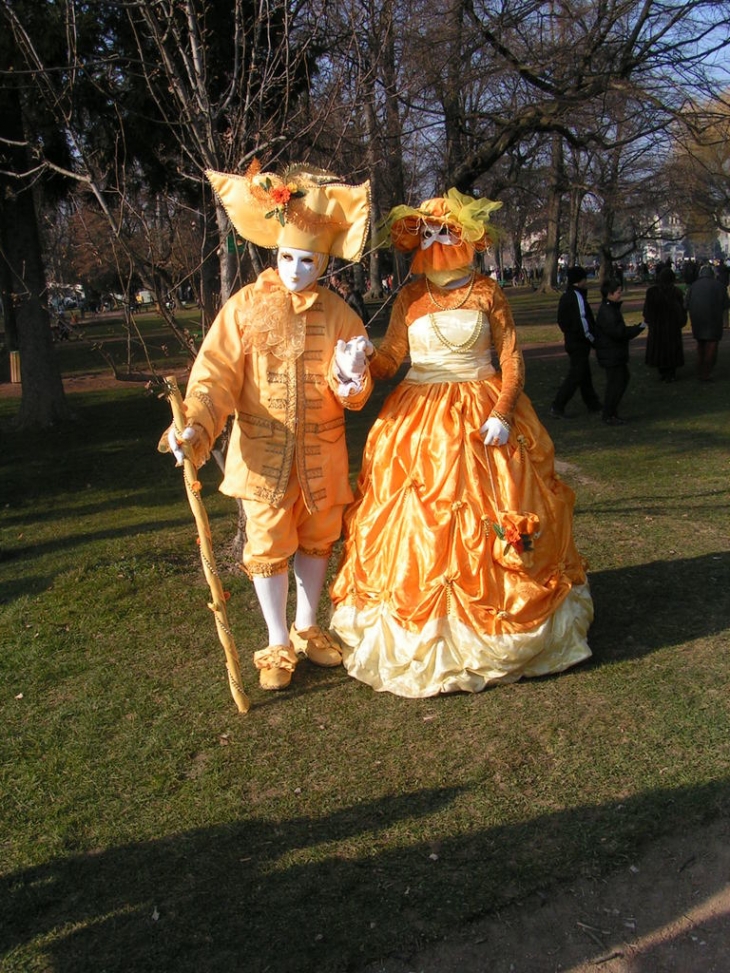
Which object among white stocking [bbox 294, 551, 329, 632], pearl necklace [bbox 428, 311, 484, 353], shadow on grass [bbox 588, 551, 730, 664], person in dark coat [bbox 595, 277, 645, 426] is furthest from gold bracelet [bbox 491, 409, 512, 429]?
person in dark coat [bbox 595, 277, 645, 426]

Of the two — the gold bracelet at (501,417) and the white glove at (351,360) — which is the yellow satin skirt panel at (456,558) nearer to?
the gold bracelet at (501,417)

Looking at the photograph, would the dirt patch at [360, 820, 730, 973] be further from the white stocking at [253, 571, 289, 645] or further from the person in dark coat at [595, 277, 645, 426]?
the person in dark coat at [595, 277, 645, 426]

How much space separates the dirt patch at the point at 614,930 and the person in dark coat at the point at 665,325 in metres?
10.5

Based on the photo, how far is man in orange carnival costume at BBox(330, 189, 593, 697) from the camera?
378 centimetres

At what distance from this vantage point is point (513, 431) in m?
4.01

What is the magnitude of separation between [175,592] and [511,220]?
4009cm

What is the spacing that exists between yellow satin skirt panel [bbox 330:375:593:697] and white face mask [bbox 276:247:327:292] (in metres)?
0.71

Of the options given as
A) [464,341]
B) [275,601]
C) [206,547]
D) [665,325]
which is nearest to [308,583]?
[275,601]

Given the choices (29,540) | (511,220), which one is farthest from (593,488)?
(511,220)

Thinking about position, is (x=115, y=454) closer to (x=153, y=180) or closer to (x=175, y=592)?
(x=153, y=180)

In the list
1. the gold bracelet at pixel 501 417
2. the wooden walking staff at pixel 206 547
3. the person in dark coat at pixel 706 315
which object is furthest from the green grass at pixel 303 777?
the person in dark coat at pixel 706 315

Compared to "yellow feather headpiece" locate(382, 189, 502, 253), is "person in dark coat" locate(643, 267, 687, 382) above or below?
below

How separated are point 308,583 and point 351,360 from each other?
3.66 ft

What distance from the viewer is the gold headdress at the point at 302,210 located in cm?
382
